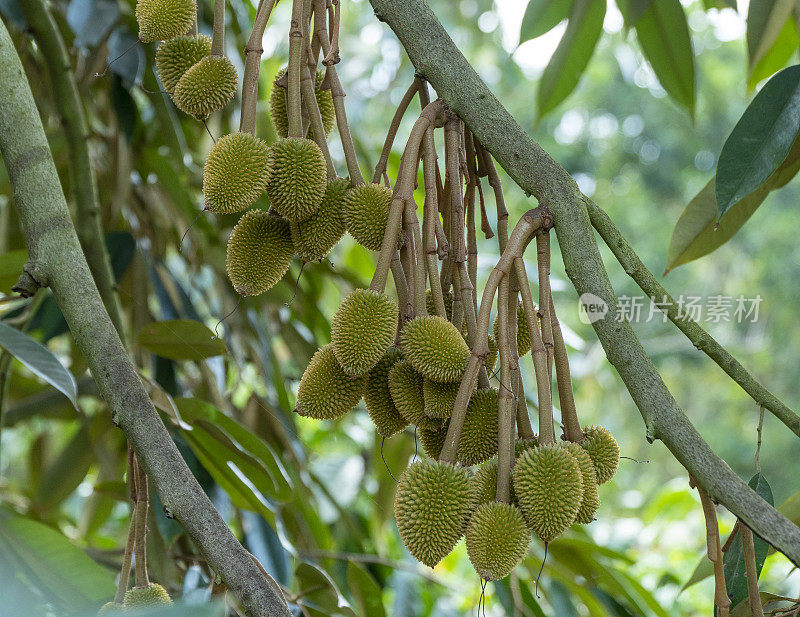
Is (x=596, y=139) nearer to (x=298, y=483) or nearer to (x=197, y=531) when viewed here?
(x=298, y=483)

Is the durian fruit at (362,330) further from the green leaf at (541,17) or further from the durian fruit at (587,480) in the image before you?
the green leaf at (541,17)

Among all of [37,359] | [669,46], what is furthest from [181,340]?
[669,46]

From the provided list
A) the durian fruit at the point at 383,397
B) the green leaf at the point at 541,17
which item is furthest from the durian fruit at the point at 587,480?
the green leaf at the point at 541,17

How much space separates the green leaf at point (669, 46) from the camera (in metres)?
0.93

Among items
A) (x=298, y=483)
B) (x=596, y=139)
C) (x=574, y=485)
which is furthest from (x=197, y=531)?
(x=596, y=139)

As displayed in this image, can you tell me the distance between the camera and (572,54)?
1022 mm

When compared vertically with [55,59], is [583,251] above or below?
below

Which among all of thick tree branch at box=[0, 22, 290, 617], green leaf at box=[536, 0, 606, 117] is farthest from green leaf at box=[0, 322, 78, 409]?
green leaf at box=[536, 0, 606, 117]

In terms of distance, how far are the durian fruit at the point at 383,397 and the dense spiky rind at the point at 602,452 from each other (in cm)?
13

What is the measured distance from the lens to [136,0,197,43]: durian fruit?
1.90 feet

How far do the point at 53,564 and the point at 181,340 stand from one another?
336mm

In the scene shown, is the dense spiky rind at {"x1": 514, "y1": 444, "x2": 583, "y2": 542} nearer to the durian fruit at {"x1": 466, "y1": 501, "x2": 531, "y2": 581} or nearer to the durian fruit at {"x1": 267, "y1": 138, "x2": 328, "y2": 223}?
the durian fruit at {"x1": 466, "y1": 501, "x2": 531, "y2": 581}

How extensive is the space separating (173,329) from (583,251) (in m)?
0.49

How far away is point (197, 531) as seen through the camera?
0.46 metres
